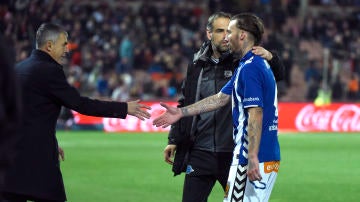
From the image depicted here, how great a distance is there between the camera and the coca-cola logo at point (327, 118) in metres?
30.2

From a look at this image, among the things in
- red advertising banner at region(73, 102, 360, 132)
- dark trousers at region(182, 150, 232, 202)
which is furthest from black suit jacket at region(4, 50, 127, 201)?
red advertising banner at region(73, 102, 360, 132)

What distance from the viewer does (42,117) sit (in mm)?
6562

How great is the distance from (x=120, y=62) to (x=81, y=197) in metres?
22.0

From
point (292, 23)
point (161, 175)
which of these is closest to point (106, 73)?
point (292, 23)

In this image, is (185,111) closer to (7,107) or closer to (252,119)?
(252,119)

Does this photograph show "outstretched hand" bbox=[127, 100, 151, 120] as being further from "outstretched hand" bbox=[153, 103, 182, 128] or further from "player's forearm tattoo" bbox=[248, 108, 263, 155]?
"player's forearm tattoo" bbox=[248, 108, 263, 155]

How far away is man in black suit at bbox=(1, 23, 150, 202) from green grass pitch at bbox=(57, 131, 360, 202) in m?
5.29

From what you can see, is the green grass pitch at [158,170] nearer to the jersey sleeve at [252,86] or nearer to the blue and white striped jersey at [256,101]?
the blue and white striped jersey at [256,101]

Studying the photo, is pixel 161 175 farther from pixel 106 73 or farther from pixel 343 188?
pixel 106 73

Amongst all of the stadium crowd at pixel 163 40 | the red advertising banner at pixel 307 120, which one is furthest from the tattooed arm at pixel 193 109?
the red advertising banner at pixel 307 120

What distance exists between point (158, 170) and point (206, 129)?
8.83 m

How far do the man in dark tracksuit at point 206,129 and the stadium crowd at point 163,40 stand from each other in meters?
21.3

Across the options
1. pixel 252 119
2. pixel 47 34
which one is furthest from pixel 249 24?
pixel 47 34

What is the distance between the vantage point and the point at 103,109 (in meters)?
6.87
